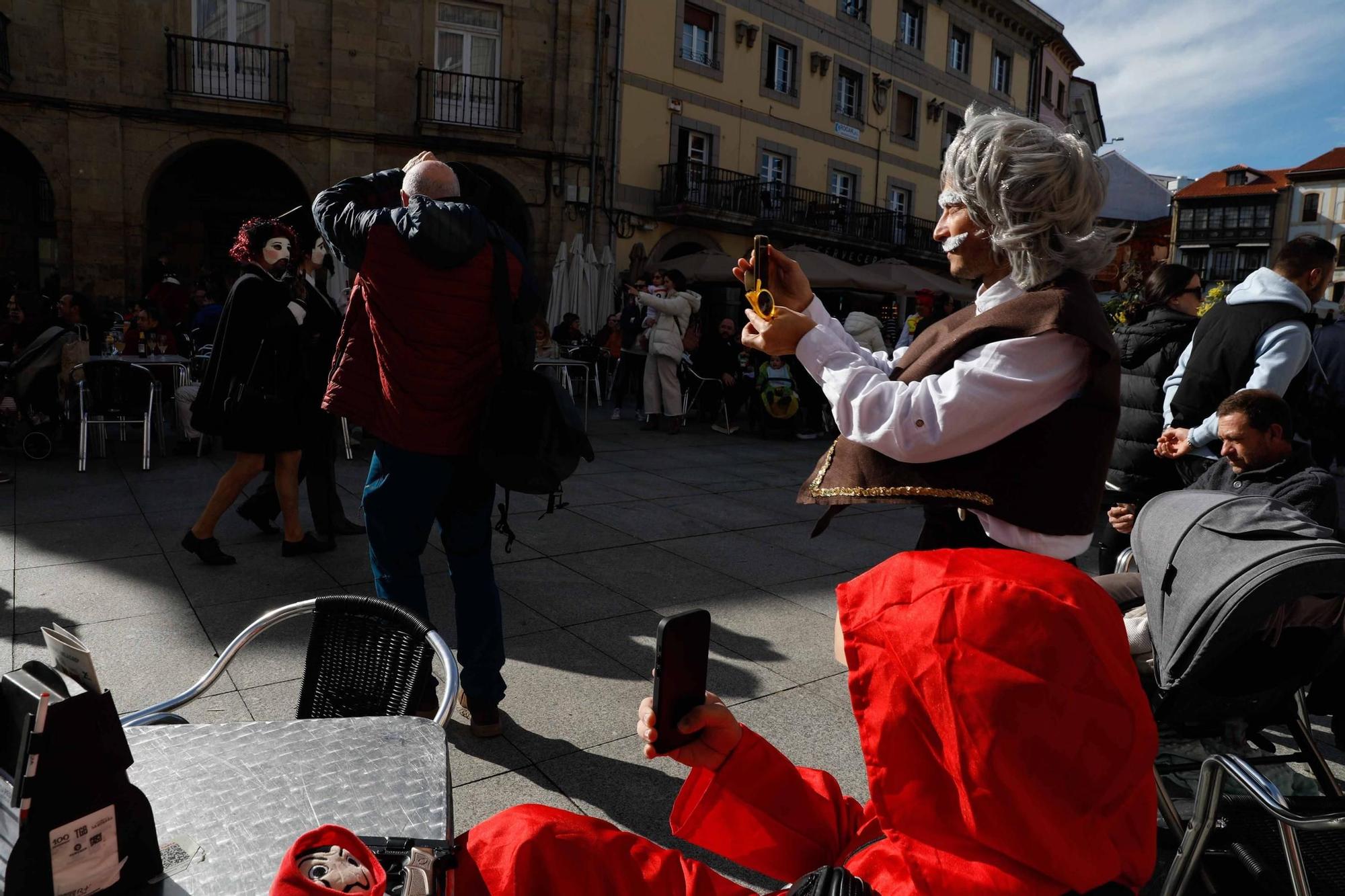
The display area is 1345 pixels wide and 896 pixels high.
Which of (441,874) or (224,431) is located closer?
(441,874)

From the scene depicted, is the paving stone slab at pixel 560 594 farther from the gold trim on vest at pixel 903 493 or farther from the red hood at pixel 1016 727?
the red hood at pixel 1016 727

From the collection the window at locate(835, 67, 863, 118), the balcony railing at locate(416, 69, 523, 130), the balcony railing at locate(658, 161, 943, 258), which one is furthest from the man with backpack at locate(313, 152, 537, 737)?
the window at locate(835, 67, 863, 118)

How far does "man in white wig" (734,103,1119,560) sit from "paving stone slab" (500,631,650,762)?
182 centimetres

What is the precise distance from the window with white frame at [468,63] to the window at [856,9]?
11.0 metres

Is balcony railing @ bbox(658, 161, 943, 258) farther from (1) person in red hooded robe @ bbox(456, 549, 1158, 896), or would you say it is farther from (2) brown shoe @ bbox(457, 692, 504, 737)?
(1) person in red hooded robe @ bbox(456, 549, 1158, 896)

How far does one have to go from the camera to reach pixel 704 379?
11961 millimetres

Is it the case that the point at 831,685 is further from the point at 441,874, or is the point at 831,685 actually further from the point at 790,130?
the point at 790,130

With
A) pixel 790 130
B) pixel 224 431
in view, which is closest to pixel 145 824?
pixel 224 431

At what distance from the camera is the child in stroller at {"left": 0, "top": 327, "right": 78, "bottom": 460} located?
8.17m

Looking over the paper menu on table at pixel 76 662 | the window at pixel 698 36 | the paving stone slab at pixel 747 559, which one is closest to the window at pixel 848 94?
the window at pixel 698 36

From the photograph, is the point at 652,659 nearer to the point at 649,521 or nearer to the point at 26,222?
the point at 649,521

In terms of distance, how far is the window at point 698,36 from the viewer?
2159 centimetres

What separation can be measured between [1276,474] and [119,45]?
58.8ft

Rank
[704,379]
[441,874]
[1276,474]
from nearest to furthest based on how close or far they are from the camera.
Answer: [441,874] < [1276,474] < [704,379]
